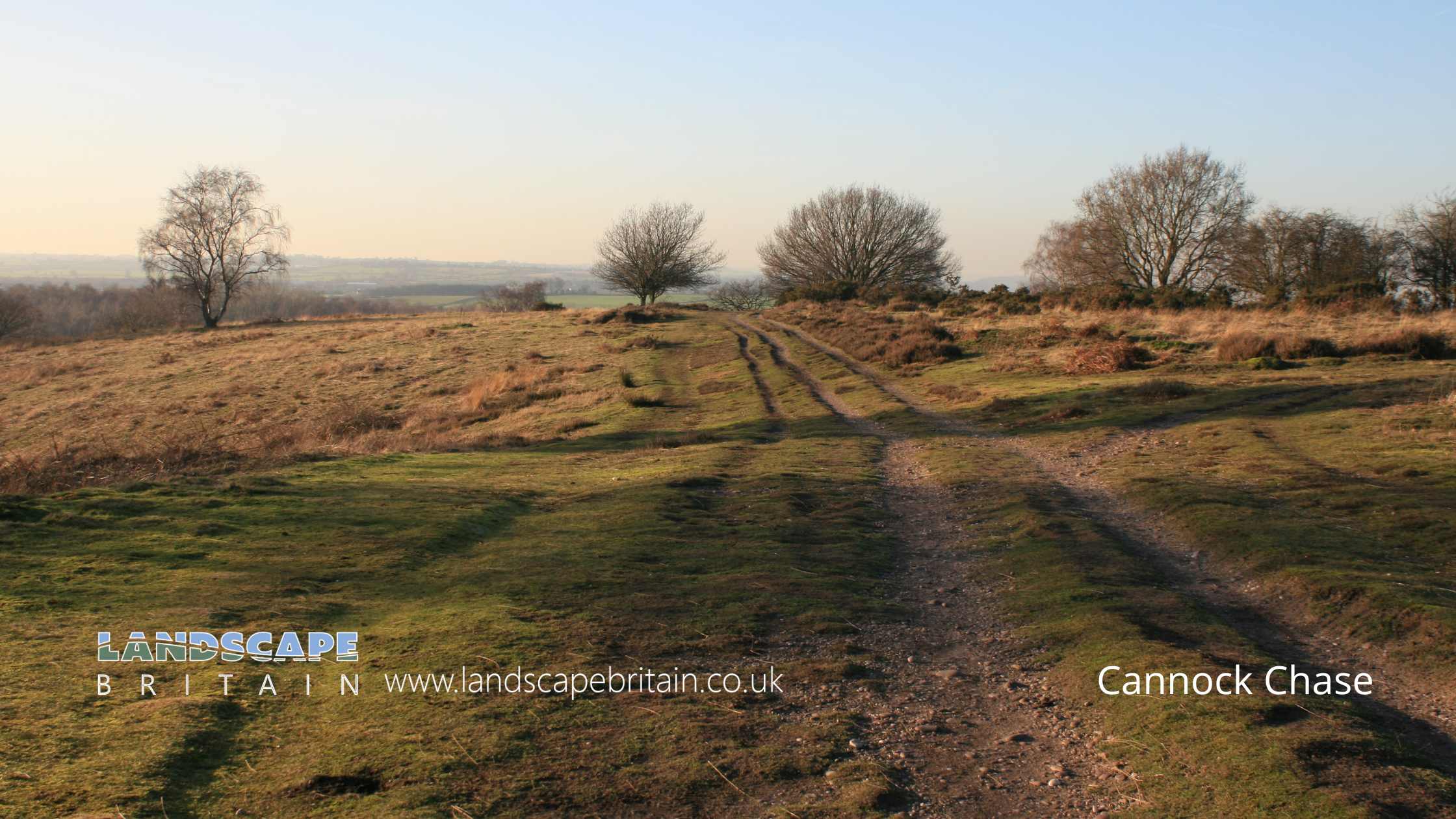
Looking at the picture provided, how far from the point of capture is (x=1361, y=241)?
1873 inches

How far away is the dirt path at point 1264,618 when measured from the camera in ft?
20.0

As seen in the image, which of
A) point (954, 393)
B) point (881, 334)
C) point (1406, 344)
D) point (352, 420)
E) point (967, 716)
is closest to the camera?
point (967, 716)

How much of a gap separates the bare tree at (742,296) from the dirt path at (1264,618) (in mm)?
67296

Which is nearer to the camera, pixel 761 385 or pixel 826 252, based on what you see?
pixel 761 385

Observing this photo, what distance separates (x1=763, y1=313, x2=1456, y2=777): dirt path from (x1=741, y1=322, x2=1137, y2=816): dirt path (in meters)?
2.02

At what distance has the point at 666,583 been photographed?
920 centimetres

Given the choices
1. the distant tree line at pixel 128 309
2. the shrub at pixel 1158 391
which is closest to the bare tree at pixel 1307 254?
the shrub at pixel 1158 391

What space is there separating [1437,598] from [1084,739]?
450 cm

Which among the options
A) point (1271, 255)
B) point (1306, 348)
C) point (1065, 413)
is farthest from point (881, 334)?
point (1271, 255)

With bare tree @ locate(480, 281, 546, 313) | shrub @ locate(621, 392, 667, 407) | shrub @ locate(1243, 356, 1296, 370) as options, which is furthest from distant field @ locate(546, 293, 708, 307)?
shrub @ locate(1243, 356, 1296, 370)

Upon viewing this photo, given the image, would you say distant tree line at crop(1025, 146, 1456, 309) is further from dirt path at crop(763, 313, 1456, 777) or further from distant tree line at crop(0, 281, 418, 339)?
distant tree line at crop(0, 281, 418, 339)

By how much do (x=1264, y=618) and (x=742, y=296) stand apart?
3139 inches

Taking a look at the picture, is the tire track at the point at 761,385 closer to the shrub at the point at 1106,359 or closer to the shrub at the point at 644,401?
the shrub at the point at 644,401

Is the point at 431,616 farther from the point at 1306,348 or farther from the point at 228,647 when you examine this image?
the point at 1306,348
